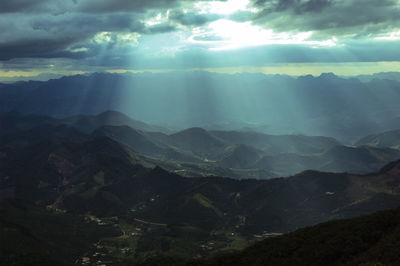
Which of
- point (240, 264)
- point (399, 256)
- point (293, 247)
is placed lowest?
point (240, 264)

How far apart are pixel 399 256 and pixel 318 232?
66.4 metres

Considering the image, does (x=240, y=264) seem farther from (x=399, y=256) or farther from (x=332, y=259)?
(x=399, y=256)

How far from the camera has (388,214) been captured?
507 feet

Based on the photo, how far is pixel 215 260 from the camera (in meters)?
182

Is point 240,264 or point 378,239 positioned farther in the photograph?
point 240,264

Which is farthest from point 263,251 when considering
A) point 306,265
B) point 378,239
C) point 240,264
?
point 378,239

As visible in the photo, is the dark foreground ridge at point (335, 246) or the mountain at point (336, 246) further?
the mountain at point (336, 246)

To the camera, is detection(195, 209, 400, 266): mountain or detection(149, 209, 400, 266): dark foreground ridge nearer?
detection(149, 209, 400, 266): dark foreground ridge

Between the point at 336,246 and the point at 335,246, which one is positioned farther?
the point at 335,246

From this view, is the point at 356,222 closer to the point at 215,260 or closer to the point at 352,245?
the point at 352,245

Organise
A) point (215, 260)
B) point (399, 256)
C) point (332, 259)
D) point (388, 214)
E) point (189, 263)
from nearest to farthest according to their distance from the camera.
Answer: point (399, 256), point (332, 259), point (388, 214), point (215, 260), point (189, 263)

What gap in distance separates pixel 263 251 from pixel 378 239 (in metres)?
57.1

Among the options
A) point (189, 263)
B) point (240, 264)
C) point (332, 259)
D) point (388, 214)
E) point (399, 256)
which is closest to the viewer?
point (399, 256)

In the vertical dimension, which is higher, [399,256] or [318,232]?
[399,256]
